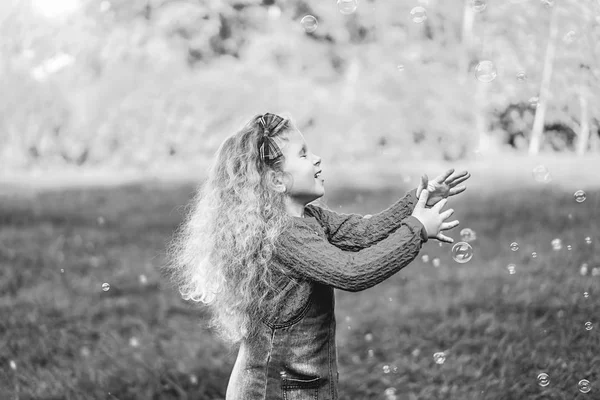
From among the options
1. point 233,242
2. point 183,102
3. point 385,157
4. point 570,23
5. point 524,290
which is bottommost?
point 385,157

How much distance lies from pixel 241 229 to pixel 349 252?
303 mm

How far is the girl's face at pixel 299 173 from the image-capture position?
67.6 inches

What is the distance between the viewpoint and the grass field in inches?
108

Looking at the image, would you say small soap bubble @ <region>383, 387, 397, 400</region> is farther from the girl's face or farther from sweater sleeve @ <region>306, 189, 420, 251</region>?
the girl's face

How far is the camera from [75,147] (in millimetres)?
6898

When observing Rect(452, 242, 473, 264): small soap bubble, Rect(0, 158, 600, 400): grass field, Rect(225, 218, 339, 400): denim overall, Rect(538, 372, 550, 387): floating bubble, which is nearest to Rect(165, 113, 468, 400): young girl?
Rect(225, 218, 339, 400): denim overall

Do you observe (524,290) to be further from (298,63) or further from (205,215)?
(298,63)

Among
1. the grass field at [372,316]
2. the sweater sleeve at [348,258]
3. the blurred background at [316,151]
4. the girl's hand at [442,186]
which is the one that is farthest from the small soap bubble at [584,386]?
the sweater sleeve at [348,258]

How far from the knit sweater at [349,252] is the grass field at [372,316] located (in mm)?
616

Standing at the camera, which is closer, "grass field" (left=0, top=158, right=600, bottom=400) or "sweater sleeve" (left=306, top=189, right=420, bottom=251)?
"sweater sleeve" (left=306, top=189, right=420, bottom=251)

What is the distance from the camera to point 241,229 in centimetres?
176

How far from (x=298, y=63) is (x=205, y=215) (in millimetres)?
5005

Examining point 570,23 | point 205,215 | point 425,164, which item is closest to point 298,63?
point 425,164

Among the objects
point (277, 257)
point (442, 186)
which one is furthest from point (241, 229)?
point (442, 186)
